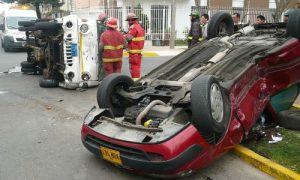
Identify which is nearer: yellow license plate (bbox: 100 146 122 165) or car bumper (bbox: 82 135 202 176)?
car bumper (bbox: 82 135 202 176)

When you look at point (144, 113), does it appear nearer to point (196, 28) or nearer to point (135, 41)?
point (135, 41)

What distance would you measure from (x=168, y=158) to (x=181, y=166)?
0.17 metres

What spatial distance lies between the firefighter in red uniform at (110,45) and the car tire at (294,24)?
3.72 m

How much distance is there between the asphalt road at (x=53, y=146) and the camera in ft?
13.4

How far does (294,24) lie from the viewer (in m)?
5.25

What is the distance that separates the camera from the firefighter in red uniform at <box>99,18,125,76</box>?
7.90m

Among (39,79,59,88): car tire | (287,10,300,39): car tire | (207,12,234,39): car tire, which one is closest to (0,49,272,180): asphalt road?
(39,79,59,88): car tire

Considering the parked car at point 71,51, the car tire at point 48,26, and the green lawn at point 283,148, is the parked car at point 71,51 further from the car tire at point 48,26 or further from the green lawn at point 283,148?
the green lawn at point 283,148

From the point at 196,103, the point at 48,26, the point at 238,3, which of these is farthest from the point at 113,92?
the point at 238,3

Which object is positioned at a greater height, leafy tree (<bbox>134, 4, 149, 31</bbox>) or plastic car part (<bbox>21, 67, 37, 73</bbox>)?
leafy tree (<bbox>134, 4, 149, 31</bbox>)

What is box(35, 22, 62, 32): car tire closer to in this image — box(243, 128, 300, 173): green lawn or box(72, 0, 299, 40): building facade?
box(243, 128, 300, 173): green lawn

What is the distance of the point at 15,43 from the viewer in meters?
18.0

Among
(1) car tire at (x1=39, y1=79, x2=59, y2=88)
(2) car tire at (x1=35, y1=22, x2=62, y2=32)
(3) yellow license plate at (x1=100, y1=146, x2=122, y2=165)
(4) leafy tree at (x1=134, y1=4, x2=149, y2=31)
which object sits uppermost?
(4) leafy tree at (x1=134, y1=4, x2=149, y2=31)

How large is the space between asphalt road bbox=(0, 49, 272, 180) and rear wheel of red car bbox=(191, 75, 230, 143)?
22.8 inches
